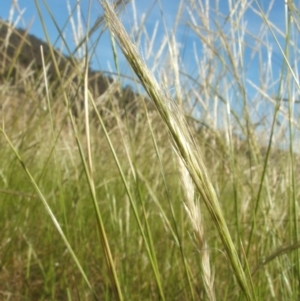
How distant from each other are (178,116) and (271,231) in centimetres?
76

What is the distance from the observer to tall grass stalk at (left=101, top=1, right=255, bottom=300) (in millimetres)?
399

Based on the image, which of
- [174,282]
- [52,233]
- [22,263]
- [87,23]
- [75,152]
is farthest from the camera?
[75,152]

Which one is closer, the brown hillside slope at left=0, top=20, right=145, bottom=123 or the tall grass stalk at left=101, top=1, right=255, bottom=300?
the tall grass stalk at left=101, top=1, right=255, bottom=300

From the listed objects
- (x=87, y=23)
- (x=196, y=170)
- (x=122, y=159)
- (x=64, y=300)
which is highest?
(x=122, y=159)

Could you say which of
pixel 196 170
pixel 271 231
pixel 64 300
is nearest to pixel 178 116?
pixel 196 170

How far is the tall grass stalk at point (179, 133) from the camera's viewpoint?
0.40 meters

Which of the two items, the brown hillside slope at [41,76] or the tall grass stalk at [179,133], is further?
the brown hillside slope at [41,76]

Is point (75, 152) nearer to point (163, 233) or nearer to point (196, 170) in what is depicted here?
point (163, 233)

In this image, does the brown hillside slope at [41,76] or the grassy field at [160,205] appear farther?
the brown hillside slope at [41,76]

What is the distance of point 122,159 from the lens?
9.02 ft

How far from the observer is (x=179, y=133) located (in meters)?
0.40

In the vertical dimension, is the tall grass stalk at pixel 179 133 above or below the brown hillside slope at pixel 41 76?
below

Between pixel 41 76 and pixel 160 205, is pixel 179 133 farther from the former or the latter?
pixel 41 76

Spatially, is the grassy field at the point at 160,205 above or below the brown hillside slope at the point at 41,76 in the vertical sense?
below
